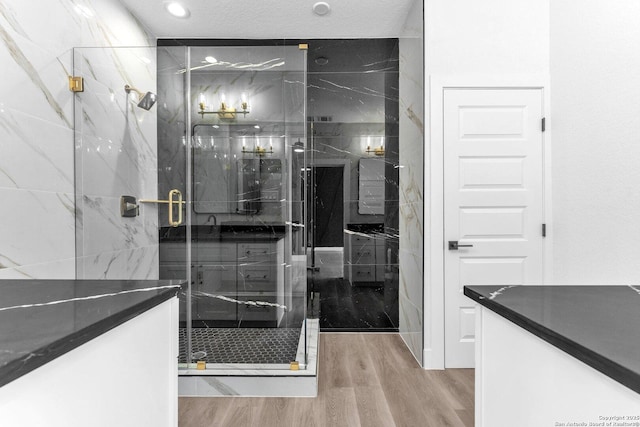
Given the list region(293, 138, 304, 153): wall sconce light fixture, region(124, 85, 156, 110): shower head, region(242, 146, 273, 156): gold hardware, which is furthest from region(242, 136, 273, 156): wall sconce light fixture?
region(124, 85, 156, 110): shower head

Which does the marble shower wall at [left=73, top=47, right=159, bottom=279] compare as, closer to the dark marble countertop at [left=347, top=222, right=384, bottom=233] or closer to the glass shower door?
the glass shower door

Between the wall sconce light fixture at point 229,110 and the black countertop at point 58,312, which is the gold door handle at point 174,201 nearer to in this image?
the wall sconce light fixture at point 229,110

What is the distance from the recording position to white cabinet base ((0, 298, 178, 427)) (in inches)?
26.3

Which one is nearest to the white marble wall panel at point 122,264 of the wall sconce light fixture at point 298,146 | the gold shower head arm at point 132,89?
the gold shower head arm at point 132,89

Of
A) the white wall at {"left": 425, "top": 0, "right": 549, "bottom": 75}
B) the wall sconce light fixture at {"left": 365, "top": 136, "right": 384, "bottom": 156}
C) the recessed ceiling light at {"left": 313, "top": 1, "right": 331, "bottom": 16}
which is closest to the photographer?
the white wall at {"left": 425, "top": 0, "right": 549, "bottom": 75}

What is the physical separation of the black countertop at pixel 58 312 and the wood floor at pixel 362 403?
1.19 metres

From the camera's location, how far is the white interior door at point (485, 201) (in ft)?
8.76

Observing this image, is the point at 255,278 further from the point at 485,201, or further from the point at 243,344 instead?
the point at 485,201

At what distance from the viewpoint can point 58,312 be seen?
89 cm

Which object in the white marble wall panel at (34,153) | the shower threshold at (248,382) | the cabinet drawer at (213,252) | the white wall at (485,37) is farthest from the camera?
the cabinet drawer at (213,252)

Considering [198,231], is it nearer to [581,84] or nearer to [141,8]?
[141,8]

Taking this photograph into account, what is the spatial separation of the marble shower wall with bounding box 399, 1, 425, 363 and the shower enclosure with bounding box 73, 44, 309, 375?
2.93 ft

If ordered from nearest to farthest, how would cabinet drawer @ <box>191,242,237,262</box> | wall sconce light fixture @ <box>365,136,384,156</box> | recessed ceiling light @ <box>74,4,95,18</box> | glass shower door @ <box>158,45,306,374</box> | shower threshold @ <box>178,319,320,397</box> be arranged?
shower threshold @ <box>178,319,320,397</box> < recessed ceiling light @ <box>74,4,95,18</box> < glass shower door @ <box>158,45,306,374</box> < cabinet drawer @ <box>191,242,237,262</box> < wall sconce light fixture @ <box>365,136,384,156</box>

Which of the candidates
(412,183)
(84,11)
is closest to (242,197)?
(412,183)
